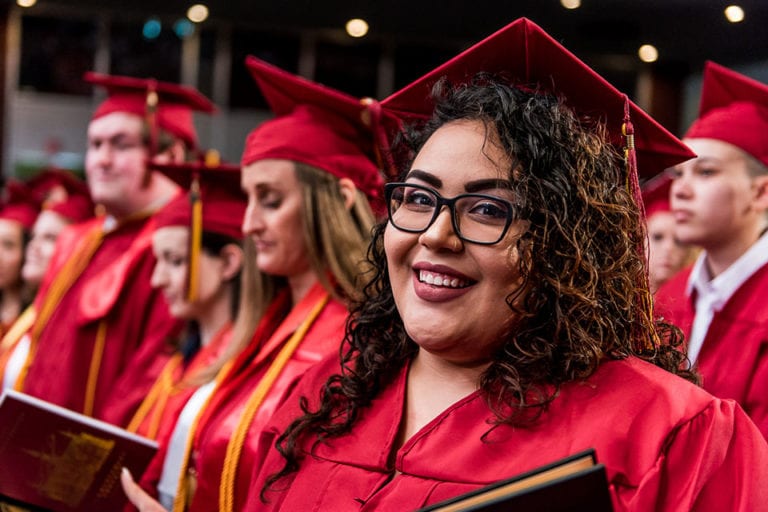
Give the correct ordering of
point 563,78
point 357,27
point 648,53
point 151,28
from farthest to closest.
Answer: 1. point 151,28
2. point 357,27
3. point 648,53
4. point 563,78

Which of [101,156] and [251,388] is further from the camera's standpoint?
[101,156]

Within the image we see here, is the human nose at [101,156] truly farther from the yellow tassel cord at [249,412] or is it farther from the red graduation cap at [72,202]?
the yellow tassel cord at [249,412]

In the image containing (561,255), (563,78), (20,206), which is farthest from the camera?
(20,206)

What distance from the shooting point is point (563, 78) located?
65.6 inches

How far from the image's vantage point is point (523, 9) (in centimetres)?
354

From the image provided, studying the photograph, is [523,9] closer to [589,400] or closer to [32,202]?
[589,400]

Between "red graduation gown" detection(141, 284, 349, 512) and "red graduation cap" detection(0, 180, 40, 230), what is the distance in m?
3.28

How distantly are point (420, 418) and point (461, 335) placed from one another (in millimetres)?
192

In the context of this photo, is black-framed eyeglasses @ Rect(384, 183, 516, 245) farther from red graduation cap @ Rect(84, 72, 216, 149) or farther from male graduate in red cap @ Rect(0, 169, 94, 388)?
male graduate in red cap @ Rect(0, 169, 94, 388)

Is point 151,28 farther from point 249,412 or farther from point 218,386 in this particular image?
point 249,412

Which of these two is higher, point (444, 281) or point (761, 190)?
point (761, 190)

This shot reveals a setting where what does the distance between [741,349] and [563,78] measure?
1.20 meters

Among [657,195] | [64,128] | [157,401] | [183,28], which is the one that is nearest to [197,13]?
[183,28]

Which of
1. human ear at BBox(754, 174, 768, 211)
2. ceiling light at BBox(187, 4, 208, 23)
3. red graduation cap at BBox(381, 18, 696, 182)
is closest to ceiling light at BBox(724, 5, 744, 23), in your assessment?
human ear at BBox(754, 174, 768, 211)
